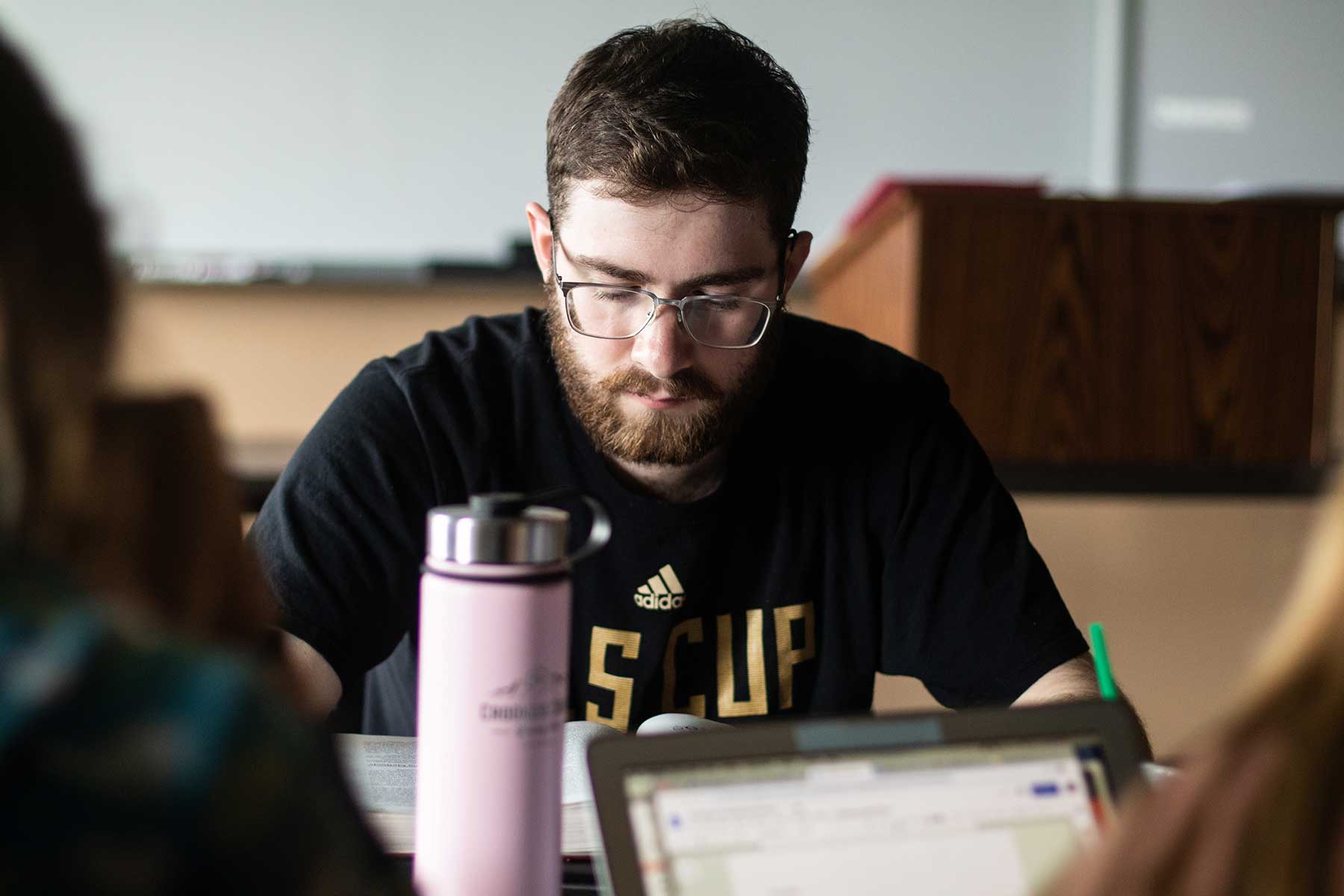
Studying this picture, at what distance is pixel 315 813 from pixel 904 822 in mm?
303

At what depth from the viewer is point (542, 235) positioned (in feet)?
4.27

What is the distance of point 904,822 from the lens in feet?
1.81

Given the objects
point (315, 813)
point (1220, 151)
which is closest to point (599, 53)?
point (315, 813)

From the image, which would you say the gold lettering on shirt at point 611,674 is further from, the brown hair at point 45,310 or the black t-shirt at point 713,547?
the brown hair at point 45,310

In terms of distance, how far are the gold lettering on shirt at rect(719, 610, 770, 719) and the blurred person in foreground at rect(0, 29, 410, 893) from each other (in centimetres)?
76

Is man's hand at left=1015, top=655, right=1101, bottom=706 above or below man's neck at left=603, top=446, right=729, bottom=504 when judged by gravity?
below

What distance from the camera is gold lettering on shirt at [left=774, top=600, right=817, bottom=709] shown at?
46.2 inches

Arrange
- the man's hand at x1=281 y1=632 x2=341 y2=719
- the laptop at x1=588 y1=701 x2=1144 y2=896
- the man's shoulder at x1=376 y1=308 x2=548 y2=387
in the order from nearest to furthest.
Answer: the laptop at x1=588 y1=701 x2=1144 y2=896 → the man's hand at x1=281 y1=632 x2=341 y2=719 → the man's shoulder at x1=376 y1=308 x2=548 y2=387

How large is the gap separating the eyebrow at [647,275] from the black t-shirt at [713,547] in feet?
0.48

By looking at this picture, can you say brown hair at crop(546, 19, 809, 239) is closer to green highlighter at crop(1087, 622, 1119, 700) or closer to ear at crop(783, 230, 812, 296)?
ear at crop(783, 230, 812, 296)

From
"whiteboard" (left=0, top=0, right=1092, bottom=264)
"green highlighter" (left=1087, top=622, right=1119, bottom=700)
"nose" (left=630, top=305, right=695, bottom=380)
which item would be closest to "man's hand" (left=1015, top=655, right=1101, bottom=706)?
"green highlighter" (left=1087, top=622, right=1119, bottom=700)

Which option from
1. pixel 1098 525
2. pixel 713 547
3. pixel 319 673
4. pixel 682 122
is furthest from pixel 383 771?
pixel 1098 525

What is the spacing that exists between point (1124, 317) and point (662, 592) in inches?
46.6

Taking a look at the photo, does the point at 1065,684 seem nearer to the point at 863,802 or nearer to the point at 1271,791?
the point at 863,802
